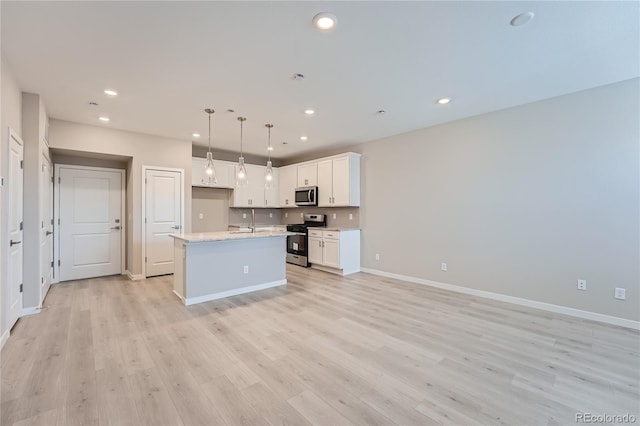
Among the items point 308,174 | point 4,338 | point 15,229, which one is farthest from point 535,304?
point 15,229

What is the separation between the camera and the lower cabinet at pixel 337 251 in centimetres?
549

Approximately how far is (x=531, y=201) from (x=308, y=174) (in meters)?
4.21

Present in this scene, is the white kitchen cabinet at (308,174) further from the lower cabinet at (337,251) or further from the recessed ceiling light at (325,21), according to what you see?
the recessed ceiling light at (325,21)

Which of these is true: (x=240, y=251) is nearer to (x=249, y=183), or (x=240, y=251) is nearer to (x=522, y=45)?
(x=249, y=183)

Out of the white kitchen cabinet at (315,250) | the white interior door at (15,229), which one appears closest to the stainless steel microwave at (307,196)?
the white kitchen cabinet at (315,250)

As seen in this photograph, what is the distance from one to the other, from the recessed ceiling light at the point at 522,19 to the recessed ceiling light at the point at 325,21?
4.34 ft

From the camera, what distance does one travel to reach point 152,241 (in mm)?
5184

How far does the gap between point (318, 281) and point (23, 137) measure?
14.4 feet

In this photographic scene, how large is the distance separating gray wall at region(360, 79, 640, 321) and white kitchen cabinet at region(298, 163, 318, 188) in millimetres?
1814

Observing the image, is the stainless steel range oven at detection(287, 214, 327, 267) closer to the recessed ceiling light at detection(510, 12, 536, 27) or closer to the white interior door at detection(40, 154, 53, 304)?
Result: the white interior door at detection(40, 154, 53, 304)

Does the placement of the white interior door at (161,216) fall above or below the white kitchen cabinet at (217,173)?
below

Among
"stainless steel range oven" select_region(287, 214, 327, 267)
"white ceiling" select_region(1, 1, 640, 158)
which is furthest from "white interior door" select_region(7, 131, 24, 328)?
"stainless steel range oven" select_region(287, 214, 327, 267)

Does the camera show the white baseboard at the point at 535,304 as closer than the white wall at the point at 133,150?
Yes

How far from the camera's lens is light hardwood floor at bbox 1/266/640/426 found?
5.86ft
